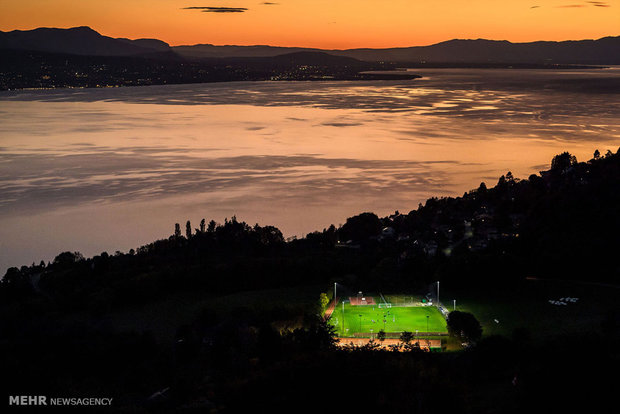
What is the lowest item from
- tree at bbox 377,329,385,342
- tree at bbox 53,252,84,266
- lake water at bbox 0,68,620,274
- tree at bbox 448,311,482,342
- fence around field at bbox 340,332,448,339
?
fence around field at bbox 340,332,448,339

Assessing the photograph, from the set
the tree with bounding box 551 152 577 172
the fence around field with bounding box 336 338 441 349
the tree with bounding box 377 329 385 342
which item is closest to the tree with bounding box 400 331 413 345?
the fence around field with bounding box 336 338 441 349

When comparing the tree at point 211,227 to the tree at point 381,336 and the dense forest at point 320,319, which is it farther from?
the tree at point 381,336

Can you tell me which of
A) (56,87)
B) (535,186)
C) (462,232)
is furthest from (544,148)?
(56,87)

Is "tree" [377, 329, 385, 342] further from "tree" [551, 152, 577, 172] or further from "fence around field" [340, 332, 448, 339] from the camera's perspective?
"tree" [551, 152, 577, 172]

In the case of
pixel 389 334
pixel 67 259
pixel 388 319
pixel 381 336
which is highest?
pixel 381 336

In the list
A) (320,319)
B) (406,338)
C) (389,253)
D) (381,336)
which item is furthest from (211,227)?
(406,338)

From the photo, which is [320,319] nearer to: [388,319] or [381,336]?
[381,336]
